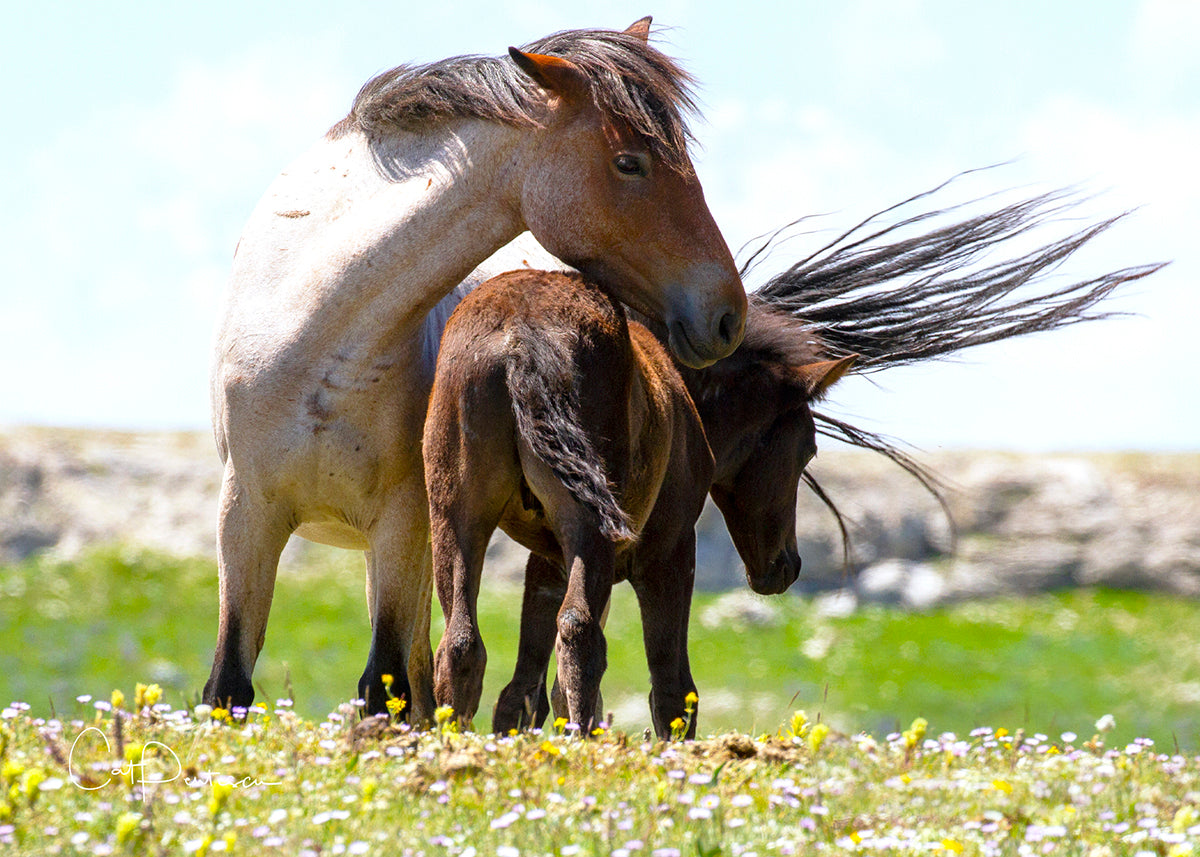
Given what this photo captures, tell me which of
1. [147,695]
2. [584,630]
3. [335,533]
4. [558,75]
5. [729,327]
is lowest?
[147,695]

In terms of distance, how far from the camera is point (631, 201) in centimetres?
496

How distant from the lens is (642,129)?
4.96 m

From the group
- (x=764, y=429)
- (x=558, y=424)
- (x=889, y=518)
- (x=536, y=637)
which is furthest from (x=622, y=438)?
(x=889, y=518)

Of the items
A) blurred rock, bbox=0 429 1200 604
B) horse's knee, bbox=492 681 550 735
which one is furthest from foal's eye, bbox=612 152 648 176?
blurred rock, bbox=0 429 1200 604

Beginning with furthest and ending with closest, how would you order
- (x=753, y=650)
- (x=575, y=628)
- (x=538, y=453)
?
1. (x=753, y=650)
2. (x=538, y=453)
3. (x=575, y=628)

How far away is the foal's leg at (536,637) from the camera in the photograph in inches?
195

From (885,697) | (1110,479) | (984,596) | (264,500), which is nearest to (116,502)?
(885,697)

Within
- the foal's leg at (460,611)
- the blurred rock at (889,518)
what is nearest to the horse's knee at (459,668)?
the foal's leg at (460,611)

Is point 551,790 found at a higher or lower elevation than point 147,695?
lower

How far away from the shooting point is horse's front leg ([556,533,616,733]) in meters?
4.18

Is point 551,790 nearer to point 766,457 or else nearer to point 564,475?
point 564,475

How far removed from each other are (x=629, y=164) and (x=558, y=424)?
124cm

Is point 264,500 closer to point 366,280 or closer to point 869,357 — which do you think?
Result: point 366,280

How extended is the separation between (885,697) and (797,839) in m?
19.7
